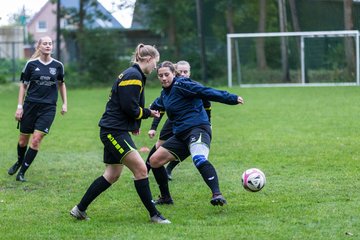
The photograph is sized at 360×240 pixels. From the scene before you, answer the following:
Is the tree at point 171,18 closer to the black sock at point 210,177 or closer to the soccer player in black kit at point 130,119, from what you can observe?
the black sock at point 210,177

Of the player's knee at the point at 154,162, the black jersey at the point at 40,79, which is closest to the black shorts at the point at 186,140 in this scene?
the player's knee at the point at 154,162

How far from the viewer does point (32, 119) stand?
9789 millimetres

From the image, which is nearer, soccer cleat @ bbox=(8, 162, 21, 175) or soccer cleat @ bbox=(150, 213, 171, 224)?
soccer cleat @ bbox=(150, 213, 171, 224)

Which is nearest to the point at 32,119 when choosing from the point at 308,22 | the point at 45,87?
the point at 45,87

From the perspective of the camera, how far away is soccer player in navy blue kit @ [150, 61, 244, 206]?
23.3 feet

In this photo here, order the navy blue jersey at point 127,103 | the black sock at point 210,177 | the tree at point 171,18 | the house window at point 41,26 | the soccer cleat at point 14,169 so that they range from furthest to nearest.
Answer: the house window at point 41,26
the tree at point 171,18
the soccer cleat at point 14,169
the black sock at point 210,177
the navy blue jersey at point 127,103

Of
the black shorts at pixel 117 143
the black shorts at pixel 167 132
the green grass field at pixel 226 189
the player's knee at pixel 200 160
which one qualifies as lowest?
the green grass field at pixel 226 189

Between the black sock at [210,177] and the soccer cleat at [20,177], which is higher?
the black sock at [210,177]

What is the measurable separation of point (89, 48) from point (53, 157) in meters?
23.1

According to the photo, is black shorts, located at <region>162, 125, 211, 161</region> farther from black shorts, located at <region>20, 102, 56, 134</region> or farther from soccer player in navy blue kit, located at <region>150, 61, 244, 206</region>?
black shorts, located at <region>20, 102, 56, 134</region>

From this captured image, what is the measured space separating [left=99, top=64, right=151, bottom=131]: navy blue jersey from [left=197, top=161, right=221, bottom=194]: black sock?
0.80m

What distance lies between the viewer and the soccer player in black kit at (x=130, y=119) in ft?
21.6

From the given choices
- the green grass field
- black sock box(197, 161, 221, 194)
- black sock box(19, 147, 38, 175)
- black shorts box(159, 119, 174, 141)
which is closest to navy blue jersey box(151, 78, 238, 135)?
black sock box(197, 161, 221, 194)

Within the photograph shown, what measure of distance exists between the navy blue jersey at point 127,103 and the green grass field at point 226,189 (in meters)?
0.96
